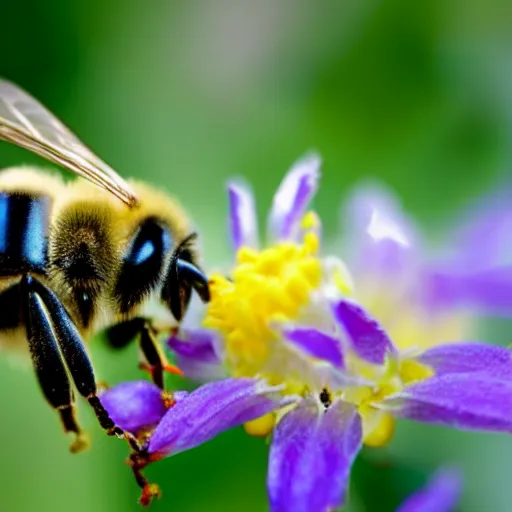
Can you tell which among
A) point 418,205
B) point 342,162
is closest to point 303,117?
point 342,162

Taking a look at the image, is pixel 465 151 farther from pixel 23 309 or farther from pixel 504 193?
pixel 23 309

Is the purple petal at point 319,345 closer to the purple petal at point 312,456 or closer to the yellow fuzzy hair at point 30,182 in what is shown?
the purple petal at point 312,456

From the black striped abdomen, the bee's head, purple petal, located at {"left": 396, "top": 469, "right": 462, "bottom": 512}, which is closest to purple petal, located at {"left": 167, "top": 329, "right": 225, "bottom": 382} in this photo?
the bee's head

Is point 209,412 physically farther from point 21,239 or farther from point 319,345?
point 21,239

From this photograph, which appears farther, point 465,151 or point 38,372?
point 465,151

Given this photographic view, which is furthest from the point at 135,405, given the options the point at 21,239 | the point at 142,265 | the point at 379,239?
the point at 379,239

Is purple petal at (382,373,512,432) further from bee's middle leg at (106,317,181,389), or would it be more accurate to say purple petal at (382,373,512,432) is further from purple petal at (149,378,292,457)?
bee's middle leg at (106,317,181,389)
